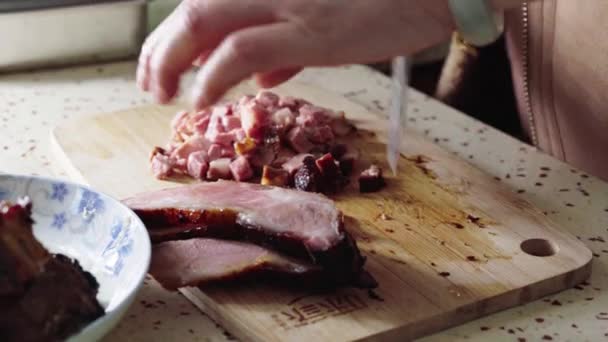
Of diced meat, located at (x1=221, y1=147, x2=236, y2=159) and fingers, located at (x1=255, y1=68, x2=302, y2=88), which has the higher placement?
fingers, located at (x1=255, y1=68, x2=302, y2=88)

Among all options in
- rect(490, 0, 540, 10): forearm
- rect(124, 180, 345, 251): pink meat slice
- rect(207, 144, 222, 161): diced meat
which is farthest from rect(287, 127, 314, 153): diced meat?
rect(490, 0, 540, 10): forearm

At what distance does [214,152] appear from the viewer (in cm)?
146

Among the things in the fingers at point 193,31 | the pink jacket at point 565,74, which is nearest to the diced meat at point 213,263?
the fingers at point 193,31

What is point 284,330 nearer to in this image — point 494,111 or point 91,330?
point 91,330

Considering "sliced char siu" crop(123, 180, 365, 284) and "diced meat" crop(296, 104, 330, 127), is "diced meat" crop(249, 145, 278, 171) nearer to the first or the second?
"diced meat" crop(296, 104, 330, 127)

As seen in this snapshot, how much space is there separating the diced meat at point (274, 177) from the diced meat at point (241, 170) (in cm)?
3

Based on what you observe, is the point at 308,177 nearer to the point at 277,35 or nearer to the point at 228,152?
the point at 228,152

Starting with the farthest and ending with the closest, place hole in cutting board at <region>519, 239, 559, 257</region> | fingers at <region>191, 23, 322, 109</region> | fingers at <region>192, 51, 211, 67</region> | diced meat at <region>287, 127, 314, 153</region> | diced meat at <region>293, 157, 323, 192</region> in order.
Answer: diced meat at <region>287, 127, 314, 153</region>
diced meat at <region>293, 157, 323, 192</region>
hole in cutting board at <region>519, 239, 559, 257</region>
fingers at <region>192, 51, 211, 67</region>
fingers at <region>191, 23, 322, 109</region>

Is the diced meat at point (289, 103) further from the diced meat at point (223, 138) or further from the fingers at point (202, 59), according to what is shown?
the fingers at point (202, 59)

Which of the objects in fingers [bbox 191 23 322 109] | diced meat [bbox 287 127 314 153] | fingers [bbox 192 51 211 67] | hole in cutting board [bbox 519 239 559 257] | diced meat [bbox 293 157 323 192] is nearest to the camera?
fingers [bbox 191 23 322 109]

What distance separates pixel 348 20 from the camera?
107 centimetres

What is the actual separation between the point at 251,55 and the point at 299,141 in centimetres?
44

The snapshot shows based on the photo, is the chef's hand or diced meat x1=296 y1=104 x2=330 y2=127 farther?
diced meat x1=296 y1=104 x2=330 y2=127

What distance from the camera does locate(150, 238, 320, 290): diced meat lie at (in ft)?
3.69
